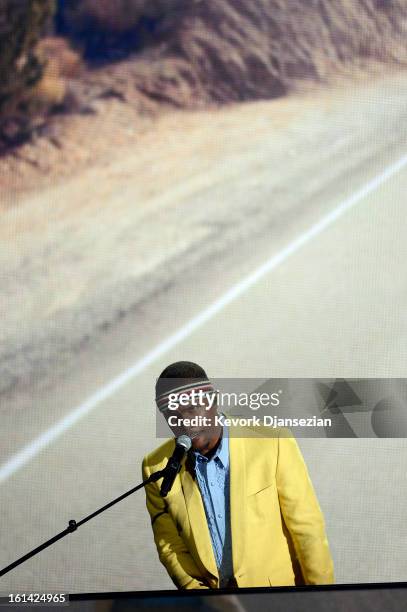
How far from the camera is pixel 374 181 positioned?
582 centimetres

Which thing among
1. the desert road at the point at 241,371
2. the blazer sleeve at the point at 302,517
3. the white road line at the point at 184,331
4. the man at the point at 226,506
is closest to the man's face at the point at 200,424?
the man at the point at 226,506

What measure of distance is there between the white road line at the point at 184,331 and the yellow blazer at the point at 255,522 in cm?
109

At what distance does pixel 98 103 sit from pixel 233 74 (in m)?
1.80

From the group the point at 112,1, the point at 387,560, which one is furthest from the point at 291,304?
the point at 112,1

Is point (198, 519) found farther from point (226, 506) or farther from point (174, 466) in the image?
point (174, 466)

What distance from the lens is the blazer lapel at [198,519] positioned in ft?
9.54

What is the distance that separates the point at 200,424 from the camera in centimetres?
291

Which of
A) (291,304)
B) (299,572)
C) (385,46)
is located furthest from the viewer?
(385,46)

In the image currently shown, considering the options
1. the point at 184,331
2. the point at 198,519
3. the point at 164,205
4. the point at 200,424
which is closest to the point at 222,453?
the point at 200,424

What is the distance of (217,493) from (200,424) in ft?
0.83

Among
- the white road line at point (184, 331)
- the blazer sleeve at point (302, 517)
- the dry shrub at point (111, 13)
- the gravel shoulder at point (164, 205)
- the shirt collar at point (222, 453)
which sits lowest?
the blazer sleeve at point (302, 517)

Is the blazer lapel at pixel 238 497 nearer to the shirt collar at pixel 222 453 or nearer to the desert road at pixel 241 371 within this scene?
the shirt collar at pixel 222 453

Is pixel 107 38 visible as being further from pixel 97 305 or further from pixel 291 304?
pixel 291 304

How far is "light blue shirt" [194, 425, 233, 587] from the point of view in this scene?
9.62ft
